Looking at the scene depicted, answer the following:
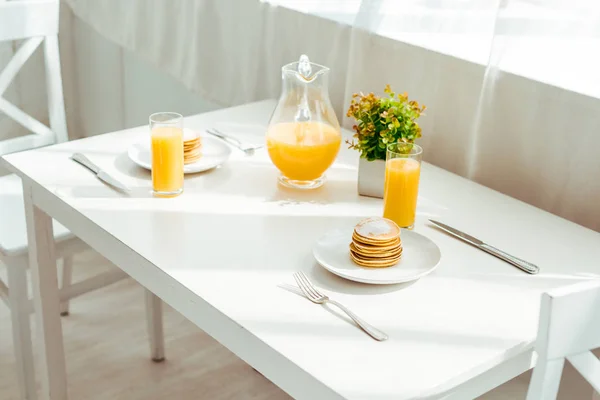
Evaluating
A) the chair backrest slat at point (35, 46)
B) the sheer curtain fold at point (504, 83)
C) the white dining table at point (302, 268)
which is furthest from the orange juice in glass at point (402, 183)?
the chair backrest slat at point (35, 46)

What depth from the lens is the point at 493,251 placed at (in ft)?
4.27

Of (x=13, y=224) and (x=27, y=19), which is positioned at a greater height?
(x=27, y=19)

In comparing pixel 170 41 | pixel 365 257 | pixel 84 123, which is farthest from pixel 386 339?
pixel 84 123

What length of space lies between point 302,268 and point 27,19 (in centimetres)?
127

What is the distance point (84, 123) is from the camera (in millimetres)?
3500

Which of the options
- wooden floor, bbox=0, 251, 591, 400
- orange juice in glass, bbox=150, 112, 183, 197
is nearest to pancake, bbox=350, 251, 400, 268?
orange juice in glass, bbox=150, 112, 183, 197

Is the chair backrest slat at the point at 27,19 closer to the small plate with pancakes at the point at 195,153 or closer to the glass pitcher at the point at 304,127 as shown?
the small plate with pancakes at the point at 195,153

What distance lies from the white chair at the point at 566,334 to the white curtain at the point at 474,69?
1.95 feet

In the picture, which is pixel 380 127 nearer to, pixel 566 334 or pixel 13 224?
pixel 566 334

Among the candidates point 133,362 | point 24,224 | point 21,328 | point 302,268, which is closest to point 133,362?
point 133,362

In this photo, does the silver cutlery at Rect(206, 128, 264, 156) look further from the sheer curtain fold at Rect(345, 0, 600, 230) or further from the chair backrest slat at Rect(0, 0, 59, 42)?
the chair backrest slat at Rect(0, 0, 59, 42)

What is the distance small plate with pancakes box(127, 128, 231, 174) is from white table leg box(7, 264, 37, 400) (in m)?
0.45

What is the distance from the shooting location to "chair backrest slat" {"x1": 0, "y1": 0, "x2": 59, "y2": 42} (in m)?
2.07

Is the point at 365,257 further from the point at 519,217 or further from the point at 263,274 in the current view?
the point at 519,217
